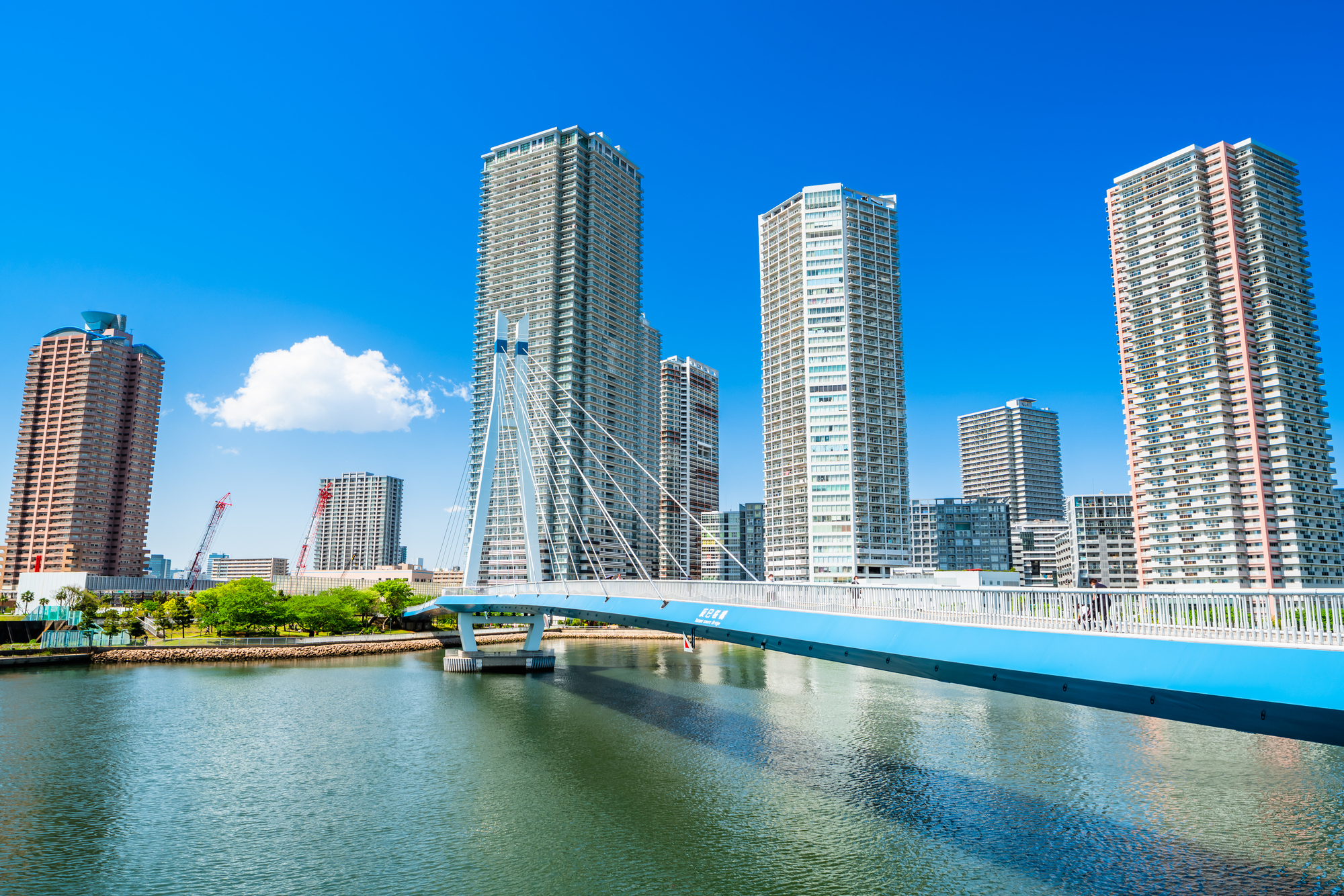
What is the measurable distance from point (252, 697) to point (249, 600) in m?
37.3

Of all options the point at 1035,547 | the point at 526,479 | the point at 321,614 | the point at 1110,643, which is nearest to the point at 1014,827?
the point at 1110,643

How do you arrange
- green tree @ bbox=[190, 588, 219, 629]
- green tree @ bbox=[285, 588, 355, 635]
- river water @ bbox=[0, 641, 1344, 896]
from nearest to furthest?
river water @ bbox=[0, 641, 1344, 896] → green tree @ bbox=[190, 588, 219, 629] → green tree @ bbox=[285, 588, 355, 635]

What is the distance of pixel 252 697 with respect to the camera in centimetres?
4712

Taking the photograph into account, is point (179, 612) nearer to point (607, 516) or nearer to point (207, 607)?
point (207, 607)

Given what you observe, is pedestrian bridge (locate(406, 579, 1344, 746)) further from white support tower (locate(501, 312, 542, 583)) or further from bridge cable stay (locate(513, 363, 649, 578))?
white support tower (locate(501, 312, 542, 583))

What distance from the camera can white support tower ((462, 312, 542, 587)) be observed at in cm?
5781

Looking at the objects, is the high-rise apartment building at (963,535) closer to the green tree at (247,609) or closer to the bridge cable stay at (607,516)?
the bridge cable stay at (607,516)

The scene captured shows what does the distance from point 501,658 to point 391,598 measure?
122 feet

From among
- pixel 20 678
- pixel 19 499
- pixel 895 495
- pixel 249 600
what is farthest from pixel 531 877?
pixel 19 499

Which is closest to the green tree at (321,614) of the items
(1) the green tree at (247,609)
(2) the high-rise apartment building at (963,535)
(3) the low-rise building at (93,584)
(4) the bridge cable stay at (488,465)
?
(1) the green tree at (247,609)

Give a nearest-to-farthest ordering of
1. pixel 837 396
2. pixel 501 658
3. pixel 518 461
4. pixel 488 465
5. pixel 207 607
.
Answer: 1. pixel 518 461
2. pixel 488 465
3. pixel 501 658
4. pixel 207 607
5. pixel 837 396

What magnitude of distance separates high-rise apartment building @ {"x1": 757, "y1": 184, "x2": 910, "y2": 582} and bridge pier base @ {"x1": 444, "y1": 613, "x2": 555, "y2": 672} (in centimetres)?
4875

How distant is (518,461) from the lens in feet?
189

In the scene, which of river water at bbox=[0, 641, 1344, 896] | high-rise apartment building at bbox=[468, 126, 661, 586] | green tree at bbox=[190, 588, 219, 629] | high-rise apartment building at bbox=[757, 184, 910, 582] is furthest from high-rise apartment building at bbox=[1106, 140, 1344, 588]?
green tree at bbox=[190, 588, 219, 629]
